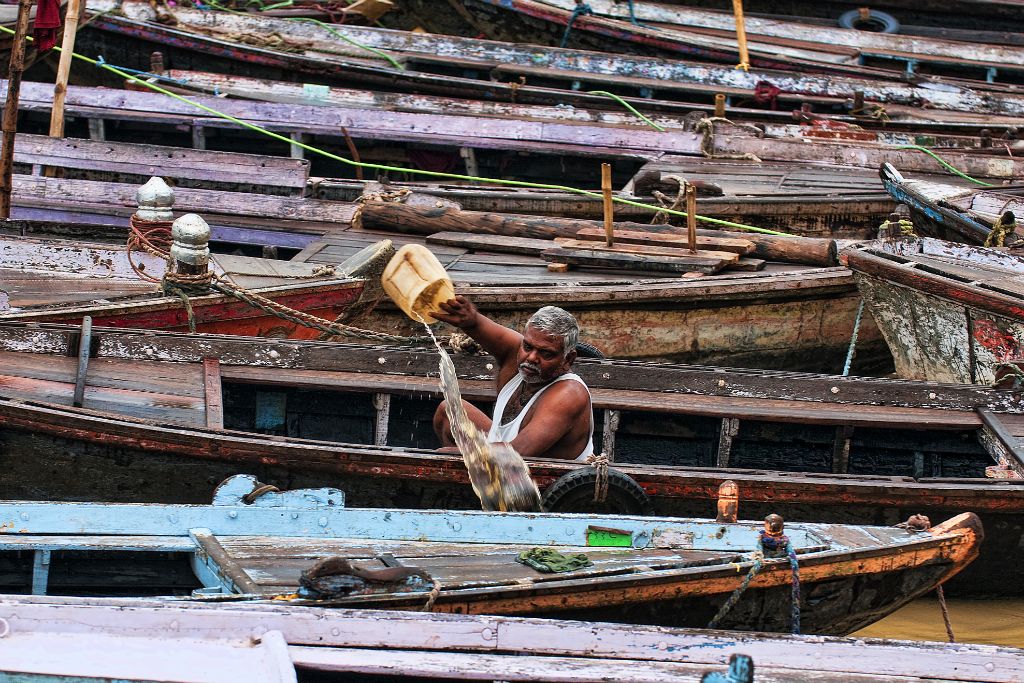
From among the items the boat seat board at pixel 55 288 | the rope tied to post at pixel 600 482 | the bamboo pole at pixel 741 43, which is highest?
the bamboo pole at pixel 741 43

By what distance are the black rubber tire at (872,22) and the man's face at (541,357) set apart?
39.3 feet

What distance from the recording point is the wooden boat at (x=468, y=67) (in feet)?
44.4

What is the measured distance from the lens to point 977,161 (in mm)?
11969

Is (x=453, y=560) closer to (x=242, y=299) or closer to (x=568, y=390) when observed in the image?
(x=568, y=390)

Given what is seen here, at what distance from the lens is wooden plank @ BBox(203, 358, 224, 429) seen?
20.4 ft

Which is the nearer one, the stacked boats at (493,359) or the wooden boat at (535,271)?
the stacked boats at (493,359)

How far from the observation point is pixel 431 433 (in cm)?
699

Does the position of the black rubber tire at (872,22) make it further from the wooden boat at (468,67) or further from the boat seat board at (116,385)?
the boat seat board at (116,385)

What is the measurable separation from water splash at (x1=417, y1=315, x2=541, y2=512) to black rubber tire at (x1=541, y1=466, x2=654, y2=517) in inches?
3.1

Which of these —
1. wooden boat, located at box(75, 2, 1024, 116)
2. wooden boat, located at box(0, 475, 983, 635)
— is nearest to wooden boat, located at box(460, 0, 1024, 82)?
wooden boat, located at box(75, 2, 1024, 116)

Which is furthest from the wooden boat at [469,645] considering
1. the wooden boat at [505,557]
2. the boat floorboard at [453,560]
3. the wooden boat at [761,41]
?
the wooden boat at [761,41]

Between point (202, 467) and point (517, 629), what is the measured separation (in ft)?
6.76

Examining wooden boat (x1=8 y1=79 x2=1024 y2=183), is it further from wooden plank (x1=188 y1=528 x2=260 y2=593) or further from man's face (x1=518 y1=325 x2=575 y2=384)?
wooden plank (x1=188 y1=528 x2=260 y2=593)

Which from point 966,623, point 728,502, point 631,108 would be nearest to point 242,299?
point 728,502
